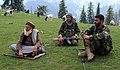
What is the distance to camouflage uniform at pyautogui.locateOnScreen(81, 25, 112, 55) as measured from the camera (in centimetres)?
1005

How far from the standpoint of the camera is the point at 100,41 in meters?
10.2

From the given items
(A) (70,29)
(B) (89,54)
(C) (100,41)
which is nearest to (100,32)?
(C) (100,41)

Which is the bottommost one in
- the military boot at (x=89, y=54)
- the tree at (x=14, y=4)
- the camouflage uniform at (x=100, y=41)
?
the military boot at (x=89, y=54)

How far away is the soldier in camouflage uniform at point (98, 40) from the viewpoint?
397 inches

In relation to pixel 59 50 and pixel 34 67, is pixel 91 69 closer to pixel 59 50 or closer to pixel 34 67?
pixel 34 67

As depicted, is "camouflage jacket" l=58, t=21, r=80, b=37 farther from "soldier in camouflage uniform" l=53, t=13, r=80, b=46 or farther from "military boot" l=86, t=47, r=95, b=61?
"military boot" l=86, t=47, r=95, b=61

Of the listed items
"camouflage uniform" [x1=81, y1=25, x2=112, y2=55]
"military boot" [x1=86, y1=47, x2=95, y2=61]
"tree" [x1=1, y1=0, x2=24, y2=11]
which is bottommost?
"military boot" [x1=86, y1=47, x2=95, y2=61]

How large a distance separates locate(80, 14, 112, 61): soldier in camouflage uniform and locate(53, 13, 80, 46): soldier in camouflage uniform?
230 cm

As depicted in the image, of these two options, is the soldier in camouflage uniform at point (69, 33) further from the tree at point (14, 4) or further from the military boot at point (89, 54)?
the tree at point (14, 4)

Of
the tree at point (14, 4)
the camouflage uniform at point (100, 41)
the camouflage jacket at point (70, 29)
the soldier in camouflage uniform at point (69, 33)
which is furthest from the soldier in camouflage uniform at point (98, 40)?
the tree at point (14, 4)

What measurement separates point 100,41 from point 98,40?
10 centimetres

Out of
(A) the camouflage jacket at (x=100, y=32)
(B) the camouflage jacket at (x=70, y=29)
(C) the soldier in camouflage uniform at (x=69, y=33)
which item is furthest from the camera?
(B) the camouflage jacket at (x=70, y=29)

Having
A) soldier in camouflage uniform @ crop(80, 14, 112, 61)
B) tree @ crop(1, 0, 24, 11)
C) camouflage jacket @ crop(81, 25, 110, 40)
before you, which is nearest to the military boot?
soldier in camouflage uniform @ crop(80, 14, 112, 61)

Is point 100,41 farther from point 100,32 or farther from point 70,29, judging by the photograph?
point 70,29
